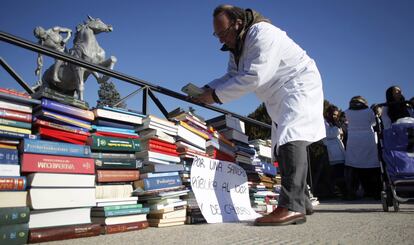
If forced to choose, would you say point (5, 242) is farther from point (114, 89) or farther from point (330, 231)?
point (114, 89)

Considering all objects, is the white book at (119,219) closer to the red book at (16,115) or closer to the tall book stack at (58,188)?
the tall book stack at (58,188)

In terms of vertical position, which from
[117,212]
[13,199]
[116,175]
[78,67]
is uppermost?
[78,67]

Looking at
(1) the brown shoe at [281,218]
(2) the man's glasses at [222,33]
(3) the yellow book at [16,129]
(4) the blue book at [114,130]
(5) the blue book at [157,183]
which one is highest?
(2) the man's glasses at [222,33]

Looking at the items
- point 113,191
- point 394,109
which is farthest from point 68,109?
point 394,109

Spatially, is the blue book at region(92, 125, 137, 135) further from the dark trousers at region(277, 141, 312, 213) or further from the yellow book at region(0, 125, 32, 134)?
the dark trousers at region(277, 141, 312, 213)

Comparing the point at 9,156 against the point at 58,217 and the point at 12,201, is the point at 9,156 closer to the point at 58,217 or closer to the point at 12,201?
the point at 12,201

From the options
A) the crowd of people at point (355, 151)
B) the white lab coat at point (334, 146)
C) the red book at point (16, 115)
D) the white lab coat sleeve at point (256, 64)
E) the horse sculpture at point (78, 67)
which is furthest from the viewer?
the horse sculpture at point (78, 67)

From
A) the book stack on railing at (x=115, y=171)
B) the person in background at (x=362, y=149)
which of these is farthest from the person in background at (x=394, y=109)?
the book stack on railing at (x=115, y=171)

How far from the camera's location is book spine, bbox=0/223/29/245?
146cm

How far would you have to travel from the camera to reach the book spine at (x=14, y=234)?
4.78 ft

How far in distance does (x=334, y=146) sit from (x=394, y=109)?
1976 millimetres

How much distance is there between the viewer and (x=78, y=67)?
30.7ft

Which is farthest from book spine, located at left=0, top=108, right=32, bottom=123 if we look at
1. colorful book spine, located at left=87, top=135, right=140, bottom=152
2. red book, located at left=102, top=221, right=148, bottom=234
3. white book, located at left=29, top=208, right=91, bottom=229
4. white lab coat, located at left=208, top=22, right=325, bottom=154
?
white lab coat, located at left=208, top=22, right=325, bottom=154

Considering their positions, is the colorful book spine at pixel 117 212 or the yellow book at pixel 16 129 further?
the colorful book spine at pixel 117 212
